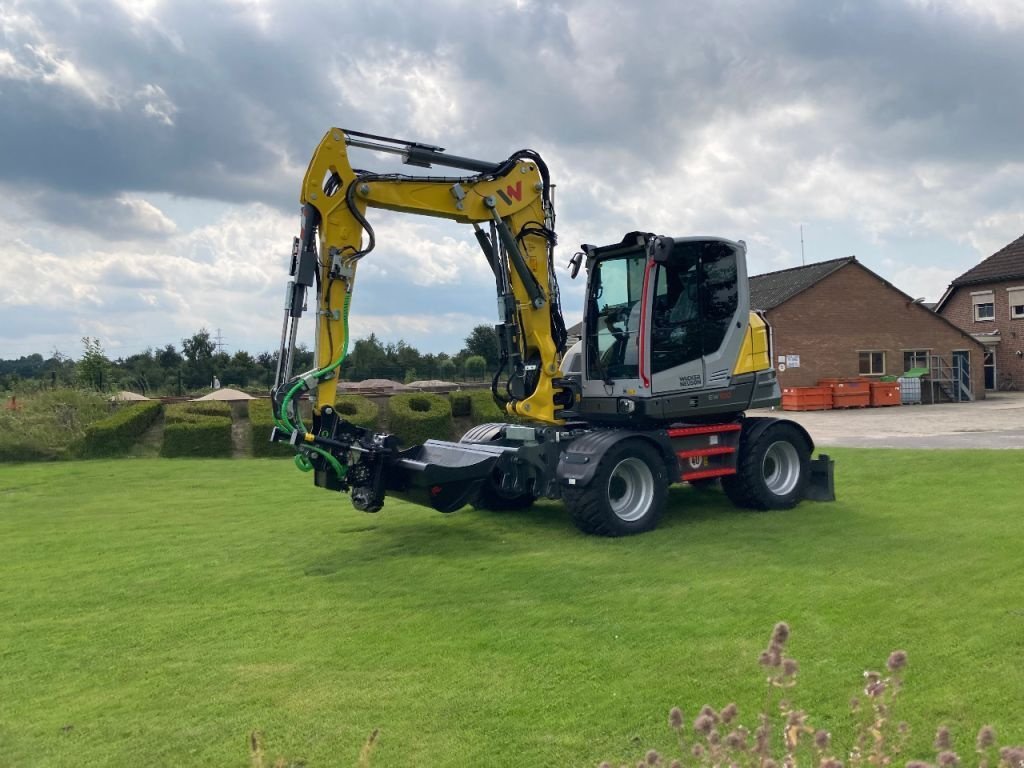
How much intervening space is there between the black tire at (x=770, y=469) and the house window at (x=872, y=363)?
83.0ft

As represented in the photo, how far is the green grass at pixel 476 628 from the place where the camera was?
4.20 m

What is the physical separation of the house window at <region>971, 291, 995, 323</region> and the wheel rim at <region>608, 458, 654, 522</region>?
1455 inches

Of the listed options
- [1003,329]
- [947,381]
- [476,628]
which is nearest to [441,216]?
[476,628]

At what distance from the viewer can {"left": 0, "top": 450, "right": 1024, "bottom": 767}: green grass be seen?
420 centimetres

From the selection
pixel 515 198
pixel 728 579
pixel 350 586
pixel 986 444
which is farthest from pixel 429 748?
pixel 986 444

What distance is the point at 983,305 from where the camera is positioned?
40.4 meters

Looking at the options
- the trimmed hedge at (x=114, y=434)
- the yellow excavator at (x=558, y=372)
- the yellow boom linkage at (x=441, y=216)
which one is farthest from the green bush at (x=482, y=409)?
the yellow boom linkage at (x=441, y=216)

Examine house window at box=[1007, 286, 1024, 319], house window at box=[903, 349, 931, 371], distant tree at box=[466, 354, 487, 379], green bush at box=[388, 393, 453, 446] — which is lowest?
green bush at box=[388, 393, 453, 446]

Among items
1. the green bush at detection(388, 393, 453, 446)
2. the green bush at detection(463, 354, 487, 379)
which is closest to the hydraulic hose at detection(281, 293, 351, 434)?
the green bush at detection(388, 393, 453, 446)

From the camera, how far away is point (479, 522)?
32.1 ft

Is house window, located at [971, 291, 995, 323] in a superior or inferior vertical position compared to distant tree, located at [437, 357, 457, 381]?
superior

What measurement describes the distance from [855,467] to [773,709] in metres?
10.2

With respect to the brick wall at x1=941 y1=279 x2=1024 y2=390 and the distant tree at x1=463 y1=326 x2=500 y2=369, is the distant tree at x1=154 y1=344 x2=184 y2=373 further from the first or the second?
the brick wall at x1=941 y1=279 x2=1024 y2=390

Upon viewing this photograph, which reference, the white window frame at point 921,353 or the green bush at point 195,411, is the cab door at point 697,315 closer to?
the green bush at point 195,411
